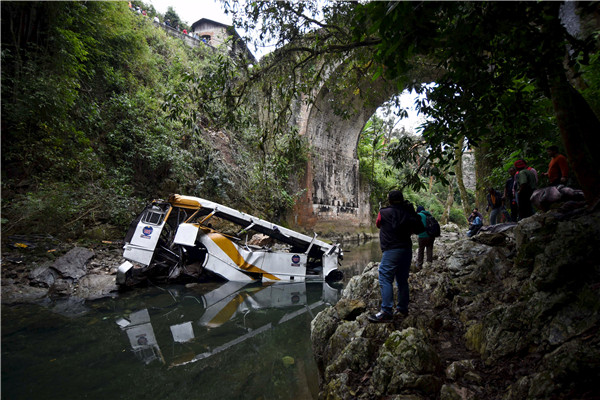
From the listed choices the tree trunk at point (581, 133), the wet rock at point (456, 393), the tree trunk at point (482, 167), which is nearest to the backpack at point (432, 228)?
the tree trunk at point (581, 133)

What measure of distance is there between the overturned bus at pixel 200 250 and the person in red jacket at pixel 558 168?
579cm

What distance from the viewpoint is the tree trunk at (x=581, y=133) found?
241 cm

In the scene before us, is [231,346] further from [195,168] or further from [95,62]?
[95,62]

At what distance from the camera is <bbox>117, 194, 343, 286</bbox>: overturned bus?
7066mm

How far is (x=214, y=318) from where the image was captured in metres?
5.26

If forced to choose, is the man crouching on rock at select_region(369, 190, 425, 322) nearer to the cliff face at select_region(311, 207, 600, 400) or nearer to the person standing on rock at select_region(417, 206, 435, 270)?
the cliff face at select_region(311, 207, 600, 400)

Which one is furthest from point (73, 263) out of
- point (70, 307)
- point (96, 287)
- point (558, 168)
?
point (558, 168)

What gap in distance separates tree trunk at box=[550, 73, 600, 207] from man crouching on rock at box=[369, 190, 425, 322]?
140 centimetres

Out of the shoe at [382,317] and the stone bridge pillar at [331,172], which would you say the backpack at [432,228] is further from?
the stone bridge pillar at [331,172]

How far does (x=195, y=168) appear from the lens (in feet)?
37.2

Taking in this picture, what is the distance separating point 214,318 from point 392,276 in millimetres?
3591

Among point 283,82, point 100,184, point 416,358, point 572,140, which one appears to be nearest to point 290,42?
point 283,82

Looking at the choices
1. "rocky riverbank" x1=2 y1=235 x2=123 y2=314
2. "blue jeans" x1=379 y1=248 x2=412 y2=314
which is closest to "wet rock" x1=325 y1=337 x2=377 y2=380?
"blue jeans" x1=379 y1=248 x2=412 y2=314

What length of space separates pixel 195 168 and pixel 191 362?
880 centimetres
